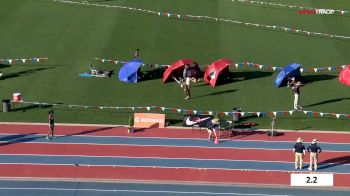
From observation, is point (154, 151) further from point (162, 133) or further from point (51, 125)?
point (51, 125)

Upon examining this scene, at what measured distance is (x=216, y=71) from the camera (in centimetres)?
4212

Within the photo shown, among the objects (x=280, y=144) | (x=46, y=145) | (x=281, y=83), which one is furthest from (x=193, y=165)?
(x=281, y=83)

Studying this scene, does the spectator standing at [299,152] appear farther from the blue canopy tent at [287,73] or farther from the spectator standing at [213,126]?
the blue canopy tent at [287,73]

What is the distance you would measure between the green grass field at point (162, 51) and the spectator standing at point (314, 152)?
4.82 meters

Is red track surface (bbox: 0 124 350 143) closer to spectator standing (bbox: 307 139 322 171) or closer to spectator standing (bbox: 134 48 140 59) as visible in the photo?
spectator standing (bbox: 307 139 322 171)

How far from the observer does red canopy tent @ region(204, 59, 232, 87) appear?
4212 cm

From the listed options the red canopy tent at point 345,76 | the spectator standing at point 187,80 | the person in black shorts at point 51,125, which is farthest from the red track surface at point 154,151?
the red canopy tent at point 345,76

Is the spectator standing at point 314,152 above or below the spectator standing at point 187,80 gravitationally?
below

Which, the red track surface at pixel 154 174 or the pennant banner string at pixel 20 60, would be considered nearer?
the red track surface at pixel 154 174

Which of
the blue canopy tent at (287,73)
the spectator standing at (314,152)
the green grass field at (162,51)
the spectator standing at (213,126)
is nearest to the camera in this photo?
the spectator standing at (314,152)

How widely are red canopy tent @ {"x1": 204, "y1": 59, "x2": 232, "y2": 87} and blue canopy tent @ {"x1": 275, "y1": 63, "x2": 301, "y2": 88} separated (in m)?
3.12

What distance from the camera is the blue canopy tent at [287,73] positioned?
4169 centimetres

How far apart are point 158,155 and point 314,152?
7515mm

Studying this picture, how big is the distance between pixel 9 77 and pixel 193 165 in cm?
1575
